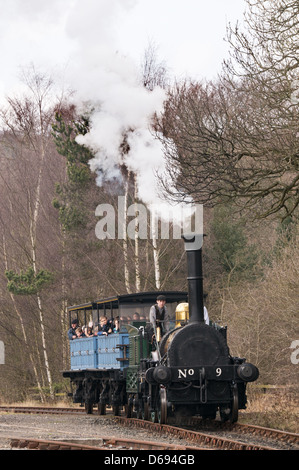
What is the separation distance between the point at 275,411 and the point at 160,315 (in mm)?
2649

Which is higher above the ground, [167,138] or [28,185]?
[28,185]

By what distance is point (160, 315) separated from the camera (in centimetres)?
1552

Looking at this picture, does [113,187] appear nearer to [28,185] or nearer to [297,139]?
[28,185]

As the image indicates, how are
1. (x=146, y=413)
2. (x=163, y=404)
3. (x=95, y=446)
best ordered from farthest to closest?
1. (x=146, y=413)
2. (x=163, y=404)
3. (x=95, y=446)

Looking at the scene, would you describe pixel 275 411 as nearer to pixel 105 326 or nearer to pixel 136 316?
pixel 136 316

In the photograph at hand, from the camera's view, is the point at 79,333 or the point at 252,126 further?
the point at 79,333

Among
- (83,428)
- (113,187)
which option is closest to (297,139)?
(83,428)

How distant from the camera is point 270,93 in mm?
14984

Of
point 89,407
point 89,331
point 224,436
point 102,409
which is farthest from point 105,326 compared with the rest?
point 224,436

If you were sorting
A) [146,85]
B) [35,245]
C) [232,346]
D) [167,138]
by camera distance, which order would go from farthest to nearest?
[35,245], [146,85], [232,346], [167,138]

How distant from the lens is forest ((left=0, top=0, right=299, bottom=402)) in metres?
15.4

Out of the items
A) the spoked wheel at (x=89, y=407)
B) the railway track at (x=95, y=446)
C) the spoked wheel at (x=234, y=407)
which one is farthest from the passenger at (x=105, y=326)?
the railway track at (x=95, y=446)

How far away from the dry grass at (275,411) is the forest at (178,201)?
0.63m
